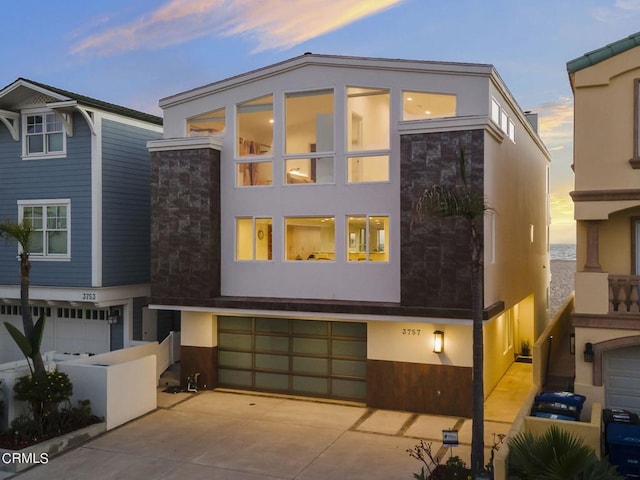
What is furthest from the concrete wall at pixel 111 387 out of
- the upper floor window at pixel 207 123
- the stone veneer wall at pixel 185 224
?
the upper floor window at pixel 207 123

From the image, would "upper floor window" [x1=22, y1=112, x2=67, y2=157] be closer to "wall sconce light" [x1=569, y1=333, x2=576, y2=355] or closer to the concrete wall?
the concrete wall

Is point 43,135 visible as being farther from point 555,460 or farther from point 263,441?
point 555,460

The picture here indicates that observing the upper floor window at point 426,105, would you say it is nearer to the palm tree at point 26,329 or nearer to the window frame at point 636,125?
the window frame at point 636,125

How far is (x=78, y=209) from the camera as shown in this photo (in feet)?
56.3

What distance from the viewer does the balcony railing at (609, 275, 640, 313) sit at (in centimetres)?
1144

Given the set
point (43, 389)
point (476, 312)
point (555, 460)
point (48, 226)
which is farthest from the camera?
point (48, 226)

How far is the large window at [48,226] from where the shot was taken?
686 inches

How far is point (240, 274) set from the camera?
1545 centimetres

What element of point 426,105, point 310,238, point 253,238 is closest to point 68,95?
point 253,238

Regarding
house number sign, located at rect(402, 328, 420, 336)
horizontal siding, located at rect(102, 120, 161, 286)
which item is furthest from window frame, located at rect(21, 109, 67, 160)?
house number sign, located at rect(402, 328, 420, 336)

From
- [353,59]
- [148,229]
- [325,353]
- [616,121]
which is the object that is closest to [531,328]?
[325,353]

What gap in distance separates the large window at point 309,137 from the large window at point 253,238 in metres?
1.38

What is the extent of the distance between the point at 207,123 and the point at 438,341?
8431 mm

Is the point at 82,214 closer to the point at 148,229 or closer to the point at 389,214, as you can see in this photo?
the point at 148,229
